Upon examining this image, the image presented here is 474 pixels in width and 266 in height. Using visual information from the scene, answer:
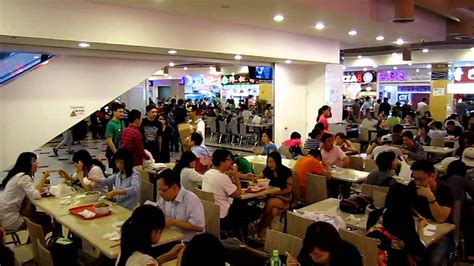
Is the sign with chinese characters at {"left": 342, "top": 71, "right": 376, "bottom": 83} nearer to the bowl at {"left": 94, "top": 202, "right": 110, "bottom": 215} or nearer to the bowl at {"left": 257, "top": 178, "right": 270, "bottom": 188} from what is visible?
the bowl at {"left": 257, "top": 178, "right": 270, "bottom": 188}

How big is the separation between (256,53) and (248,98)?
1108 cm

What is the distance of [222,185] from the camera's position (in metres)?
4.43

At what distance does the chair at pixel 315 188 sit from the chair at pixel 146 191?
185 centimetres

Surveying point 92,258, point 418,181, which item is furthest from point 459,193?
point 92,258

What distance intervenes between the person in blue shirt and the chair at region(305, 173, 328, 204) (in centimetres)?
205

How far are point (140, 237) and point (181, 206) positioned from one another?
3.31 feet

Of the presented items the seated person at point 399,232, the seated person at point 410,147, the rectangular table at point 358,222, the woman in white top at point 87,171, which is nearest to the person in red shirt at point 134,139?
the woman in white top at point 87,171

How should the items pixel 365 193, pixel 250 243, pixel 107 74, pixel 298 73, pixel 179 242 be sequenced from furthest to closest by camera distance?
1. pixel 298 73
2. pixel 107 74
3. pixel 250 243
4. pixel 365 193
5. pixel 179 242

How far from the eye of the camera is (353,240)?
2.91 m

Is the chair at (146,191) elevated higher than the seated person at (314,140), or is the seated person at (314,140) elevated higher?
the seated person at (314,140)

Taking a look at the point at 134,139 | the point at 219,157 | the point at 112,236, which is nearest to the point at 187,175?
the point at 219,157

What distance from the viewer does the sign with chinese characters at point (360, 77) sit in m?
20.9

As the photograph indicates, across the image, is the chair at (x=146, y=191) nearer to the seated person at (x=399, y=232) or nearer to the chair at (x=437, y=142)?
the seated person at (x=399, y=232)

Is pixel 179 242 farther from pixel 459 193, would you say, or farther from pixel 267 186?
pixel 459 193
